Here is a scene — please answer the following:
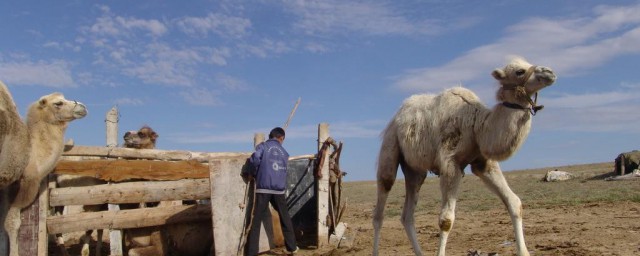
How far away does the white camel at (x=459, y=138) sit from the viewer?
695 cm

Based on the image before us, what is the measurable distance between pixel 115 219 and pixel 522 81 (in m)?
6.28

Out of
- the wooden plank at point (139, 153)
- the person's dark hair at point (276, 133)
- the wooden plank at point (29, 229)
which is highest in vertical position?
the person's dark hair at point (276, 133)

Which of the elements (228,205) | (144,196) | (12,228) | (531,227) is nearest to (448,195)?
(228,205)

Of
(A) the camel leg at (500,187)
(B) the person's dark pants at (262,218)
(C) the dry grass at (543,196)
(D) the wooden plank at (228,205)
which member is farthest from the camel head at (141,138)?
(C) the dry grass at (543,196)

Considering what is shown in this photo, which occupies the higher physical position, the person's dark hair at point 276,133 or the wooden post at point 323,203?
the person's dark hair at point 276,133

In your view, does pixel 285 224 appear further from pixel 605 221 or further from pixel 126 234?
pixel 605 221

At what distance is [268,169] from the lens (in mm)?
9164

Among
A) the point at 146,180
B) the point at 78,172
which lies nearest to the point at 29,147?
the point at 78,172

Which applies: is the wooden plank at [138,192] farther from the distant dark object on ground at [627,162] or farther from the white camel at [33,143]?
the distant dark object on ground at [627,162]

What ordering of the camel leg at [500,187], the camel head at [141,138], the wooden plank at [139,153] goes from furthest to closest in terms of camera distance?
the camel head at [141,138] → the wooden plank at [139,153] → the camel leg at [500,187]

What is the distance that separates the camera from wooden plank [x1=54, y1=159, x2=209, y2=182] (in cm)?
937

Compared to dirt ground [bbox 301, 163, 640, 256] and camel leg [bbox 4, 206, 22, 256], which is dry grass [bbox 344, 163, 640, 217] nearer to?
dirt ground [bbox 301, 163, 640, 256]

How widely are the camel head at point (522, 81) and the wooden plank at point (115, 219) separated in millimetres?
5263

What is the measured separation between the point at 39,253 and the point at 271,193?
138 inches
